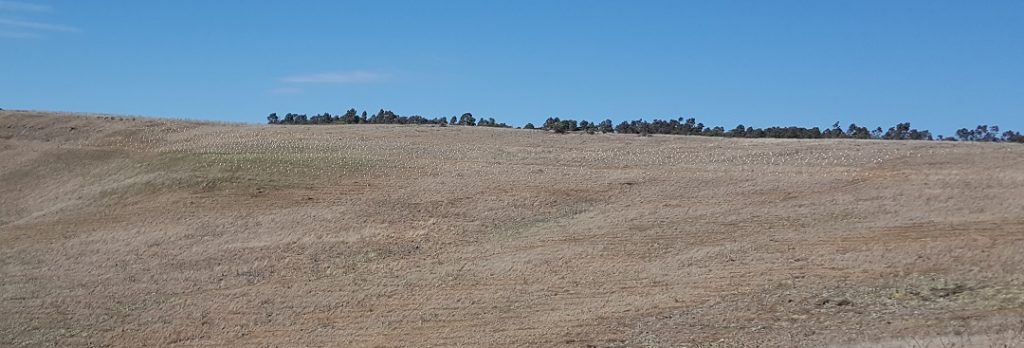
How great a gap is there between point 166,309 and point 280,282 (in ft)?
8.89

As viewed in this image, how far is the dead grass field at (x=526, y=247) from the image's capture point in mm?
17328

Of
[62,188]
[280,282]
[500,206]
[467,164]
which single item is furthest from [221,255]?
[62,188]

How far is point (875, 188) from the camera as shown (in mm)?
26875

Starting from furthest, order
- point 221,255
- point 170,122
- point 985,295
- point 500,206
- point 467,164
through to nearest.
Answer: point 170,122, point 467,164, point 500,206, point 221,255, point 985,295

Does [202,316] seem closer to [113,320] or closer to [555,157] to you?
[113,320]

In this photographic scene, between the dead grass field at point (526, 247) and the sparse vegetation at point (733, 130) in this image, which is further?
the sparse vegetation at point (733, 130)

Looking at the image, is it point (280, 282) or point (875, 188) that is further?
point (875, 188)

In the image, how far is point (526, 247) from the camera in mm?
23859

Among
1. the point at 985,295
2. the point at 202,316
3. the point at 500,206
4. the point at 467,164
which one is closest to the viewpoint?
the point at 985,295

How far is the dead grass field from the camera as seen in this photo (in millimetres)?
17328

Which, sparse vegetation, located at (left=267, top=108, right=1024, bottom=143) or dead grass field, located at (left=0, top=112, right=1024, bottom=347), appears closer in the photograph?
dead grass field, located at (left=0, top=112, right=1024, bottom=347)

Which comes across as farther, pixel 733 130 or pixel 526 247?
pixel 733 130

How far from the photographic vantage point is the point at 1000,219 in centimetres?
2195

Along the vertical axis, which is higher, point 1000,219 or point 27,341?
point 1000,219
